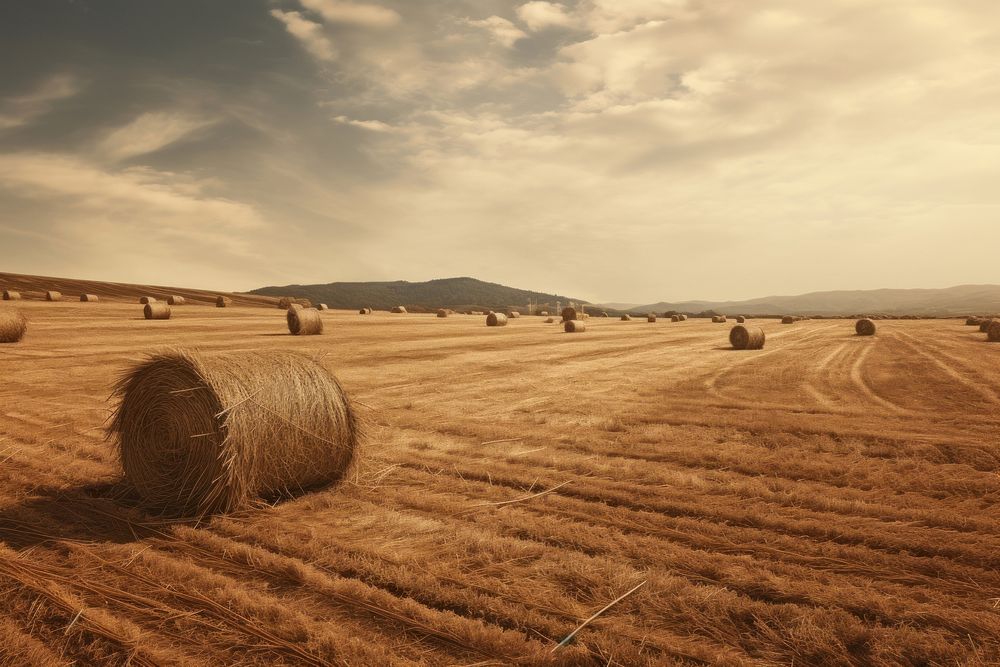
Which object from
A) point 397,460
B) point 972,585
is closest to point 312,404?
point 397,460

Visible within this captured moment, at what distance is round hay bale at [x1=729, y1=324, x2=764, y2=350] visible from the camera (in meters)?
24.7

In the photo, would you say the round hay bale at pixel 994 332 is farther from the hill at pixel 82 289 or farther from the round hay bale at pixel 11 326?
the hill at pixel 82 289

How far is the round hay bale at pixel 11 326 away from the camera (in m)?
21.2

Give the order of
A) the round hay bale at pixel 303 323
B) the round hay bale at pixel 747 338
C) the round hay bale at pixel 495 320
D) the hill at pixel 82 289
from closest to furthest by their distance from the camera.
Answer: the round hay bale at pixel 747 338 < the round hay bale at pixel 303 323 < the round hay bale at pixel 495 320 < the hill at pixel 82 289

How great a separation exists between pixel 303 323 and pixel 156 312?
13193mm

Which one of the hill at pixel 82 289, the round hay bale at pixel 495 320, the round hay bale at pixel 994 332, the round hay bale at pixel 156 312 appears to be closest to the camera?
the round hay bale at pixel 994 332

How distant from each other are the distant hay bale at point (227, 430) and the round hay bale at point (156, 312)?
33.2 meters

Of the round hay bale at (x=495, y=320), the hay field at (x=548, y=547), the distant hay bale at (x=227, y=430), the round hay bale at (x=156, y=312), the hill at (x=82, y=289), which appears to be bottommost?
the hay field at (x=548, y=547)

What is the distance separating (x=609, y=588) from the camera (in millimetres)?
4324

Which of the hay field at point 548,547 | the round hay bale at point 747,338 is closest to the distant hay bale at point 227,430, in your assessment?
the hay field at point 548,547

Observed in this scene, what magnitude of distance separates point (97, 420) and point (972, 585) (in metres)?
12.3

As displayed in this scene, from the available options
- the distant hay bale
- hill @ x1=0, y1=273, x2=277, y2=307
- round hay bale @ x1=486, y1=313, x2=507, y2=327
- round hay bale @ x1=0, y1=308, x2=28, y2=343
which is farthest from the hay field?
hill @ x1=0, y1=273, x2=277, y2=307

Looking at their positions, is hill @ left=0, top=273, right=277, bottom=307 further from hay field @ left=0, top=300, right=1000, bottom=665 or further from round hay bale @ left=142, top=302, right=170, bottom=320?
hay field @ left=0, top=300, right=1000, bottom=665

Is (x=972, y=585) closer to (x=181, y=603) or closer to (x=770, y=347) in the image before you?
(x=181, y=603)
